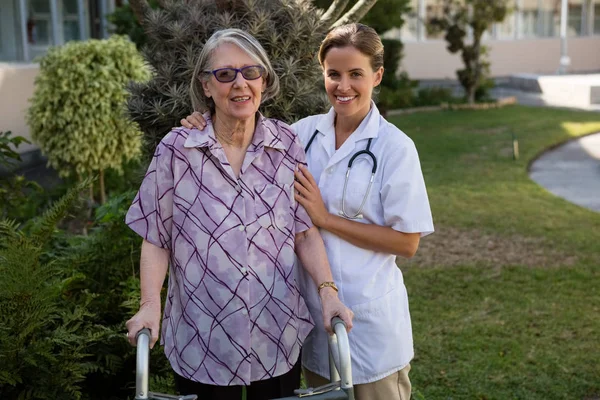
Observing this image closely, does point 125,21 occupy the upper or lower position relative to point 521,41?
upper

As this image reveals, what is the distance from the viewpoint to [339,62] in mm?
2615

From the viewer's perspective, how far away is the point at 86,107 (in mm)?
7875

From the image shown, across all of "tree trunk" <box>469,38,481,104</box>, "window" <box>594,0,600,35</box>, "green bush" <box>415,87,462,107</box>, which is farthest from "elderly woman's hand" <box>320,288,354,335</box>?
"window" <box>594,0,600,35</box>

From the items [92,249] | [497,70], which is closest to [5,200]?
[92,249]

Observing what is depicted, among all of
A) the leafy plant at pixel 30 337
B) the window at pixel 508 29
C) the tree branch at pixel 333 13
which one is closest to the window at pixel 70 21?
the tree branch at pixel 333 13

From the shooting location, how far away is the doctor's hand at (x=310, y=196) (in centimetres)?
255

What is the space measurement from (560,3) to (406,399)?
30.6 m

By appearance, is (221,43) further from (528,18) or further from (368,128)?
(528,18)

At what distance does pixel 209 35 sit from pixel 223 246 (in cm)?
184

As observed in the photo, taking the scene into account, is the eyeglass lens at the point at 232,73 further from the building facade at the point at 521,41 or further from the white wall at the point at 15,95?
the building facade at the point at 521,41

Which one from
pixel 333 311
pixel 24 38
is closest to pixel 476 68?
pixel 24 38

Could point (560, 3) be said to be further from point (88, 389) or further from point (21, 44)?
point (88, 389)

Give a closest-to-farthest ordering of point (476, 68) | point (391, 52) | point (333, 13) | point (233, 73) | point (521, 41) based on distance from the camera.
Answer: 1. point (233, 73)
2. point (333, 13)
3. point (391, 52)
4. point (476, 68)
5. point (521, 41)

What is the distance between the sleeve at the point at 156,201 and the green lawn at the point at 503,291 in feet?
6.75
